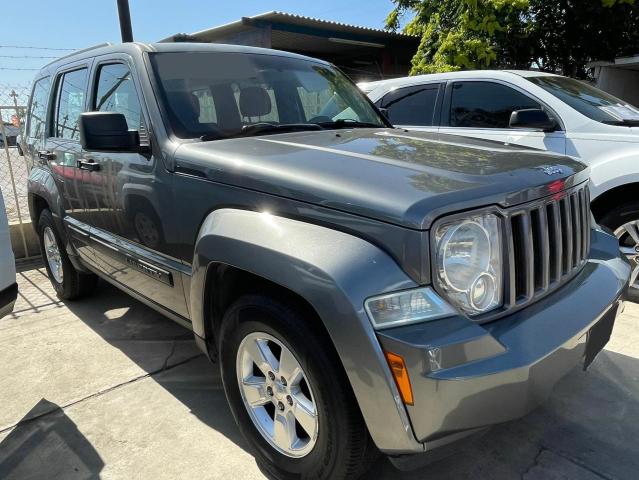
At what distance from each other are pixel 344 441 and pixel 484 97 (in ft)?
13.0

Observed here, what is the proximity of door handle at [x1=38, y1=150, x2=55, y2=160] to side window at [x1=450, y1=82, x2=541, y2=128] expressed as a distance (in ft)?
11.5

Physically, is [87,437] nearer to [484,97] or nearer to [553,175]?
[553,175]

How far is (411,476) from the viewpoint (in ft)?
7.39

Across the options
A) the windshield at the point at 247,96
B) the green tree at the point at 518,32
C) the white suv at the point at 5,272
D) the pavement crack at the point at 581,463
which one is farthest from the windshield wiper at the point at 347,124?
the green tree at the point at 518,32

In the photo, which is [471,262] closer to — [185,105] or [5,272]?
[185,105]

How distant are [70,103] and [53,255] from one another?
1.49m

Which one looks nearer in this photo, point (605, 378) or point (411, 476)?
point (411, 476)

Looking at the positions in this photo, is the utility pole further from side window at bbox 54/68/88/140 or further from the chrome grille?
the chrome grille

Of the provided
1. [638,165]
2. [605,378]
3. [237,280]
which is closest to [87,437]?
[237,280]

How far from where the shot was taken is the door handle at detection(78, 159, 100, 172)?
314 cm

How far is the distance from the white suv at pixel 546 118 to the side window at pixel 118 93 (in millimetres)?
2881

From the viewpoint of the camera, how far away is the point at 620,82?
13039 mm

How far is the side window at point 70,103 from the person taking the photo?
3.59 m

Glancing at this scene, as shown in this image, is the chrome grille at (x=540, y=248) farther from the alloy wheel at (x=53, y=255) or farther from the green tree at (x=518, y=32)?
the green tree at (x=518, y=32)
